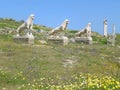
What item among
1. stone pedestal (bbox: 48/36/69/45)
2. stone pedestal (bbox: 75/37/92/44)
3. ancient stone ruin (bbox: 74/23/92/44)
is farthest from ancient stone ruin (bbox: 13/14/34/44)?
ancient stone ruin (bbox: 74/23/92/44)

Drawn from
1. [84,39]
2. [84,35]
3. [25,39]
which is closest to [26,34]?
[25,39]

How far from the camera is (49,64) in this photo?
73.6 feet

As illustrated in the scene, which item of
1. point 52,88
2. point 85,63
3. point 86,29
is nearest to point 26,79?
point 52,88

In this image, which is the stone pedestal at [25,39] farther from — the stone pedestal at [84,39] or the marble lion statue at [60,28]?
the stone pedestal at [84,39]

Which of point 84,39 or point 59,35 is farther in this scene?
point 84,39

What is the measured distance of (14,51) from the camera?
25781 mm

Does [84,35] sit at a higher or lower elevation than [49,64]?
higher

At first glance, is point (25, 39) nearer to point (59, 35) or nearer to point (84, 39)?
point (59, 35)

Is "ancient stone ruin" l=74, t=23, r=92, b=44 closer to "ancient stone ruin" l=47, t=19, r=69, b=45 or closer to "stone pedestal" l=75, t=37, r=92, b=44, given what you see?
"stone pedestal" l=75, t=37, r=92, b=44

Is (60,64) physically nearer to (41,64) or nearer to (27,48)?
(41,64)

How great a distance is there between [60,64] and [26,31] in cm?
1071

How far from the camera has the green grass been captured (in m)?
17.9

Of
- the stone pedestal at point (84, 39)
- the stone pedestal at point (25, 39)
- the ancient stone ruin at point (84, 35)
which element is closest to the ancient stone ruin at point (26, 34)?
the stone pedestal at point (25, 39)

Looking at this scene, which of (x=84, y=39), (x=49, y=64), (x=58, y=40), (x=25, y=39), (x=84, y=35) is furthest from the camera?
(x=84, y=35)
